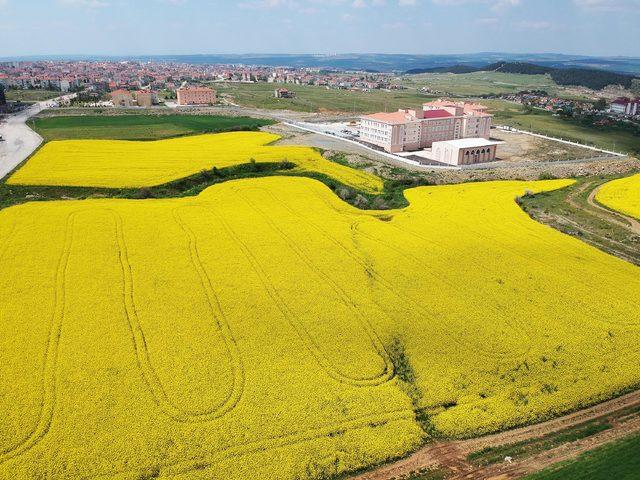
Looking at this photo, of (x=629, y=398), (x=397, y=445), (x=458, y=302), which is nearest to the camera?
(x=397, y=445)

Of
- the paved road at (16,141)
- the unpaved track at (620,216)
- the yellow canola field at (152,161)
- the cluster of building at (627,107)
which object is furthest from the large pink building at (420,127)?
the cluster of building at (627,107)

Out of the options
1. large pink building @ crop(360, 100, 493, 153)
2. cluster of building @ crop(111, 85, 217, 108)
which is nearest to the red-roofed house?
cluster of building @ crop(111, 85, 217, 108)

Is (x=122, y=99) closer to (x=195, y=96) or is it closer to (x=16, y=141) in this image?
(x=195, y=96)

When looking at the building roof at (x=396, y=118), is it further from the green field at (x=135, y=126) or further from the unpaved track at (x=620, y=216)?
the unpaved track at (x=620, y=216)

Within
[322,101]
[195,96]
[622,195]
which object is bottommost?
[622,195]

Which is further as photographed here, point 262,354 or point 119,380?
point 262,354

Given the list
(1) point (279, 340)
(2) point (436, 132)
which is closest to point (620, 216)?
(2) point (436, 132)

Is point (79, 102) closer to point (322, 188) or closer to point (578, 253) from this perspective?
point (322, 188)

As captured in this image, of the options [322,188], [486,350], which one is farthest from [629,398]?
[322,188]
